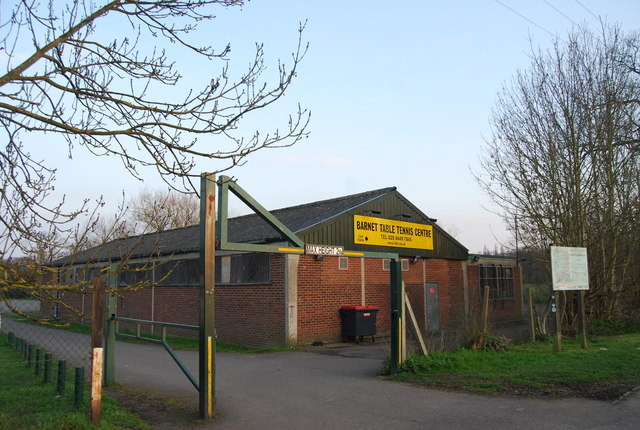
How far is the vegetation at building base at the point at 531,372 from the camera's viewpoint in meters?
8.26

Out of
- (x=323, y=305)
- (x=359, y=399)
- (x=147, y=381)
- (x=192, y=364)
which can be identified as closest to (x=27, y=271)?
(x=359, y=399)

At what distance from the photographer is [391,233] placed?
66.4 ft

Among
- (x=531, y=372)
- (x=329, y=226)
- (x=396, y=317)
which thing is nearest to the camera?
(x=531, y=372)

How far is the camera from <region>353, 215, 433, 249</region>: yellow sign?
62.3ft

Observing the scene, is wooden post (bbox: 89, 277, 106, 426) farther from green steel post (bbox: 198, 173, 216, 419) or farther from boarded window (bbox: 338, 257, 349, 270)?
boarded window (bbox: 338, 257, 349, 270)

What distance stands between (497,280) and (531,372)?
1825cm

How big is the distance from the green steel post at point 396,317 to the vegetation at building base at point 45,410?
485 cm

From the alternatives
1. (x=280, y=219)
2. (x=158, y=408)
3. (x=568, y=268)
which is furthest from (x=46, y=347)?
(x=568, y=268)

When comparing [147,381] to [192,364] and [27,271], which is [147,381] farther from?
[27,271]

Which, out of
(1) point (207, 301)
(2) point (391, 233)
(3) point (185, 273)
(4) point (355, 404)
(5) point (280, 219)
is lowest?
(4) point (355, 404)

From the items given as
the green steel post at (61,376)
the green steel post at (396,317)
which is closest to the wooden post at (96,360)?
the green steel post at (61,376)

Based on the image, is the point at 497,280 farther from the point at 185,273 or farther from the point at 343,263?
the point at 185,273

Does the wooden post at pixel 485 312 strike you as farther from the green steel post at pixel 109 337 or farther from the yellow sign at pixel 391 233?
the green steel post at pixel 109 337

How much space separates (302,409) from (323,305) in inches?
383
